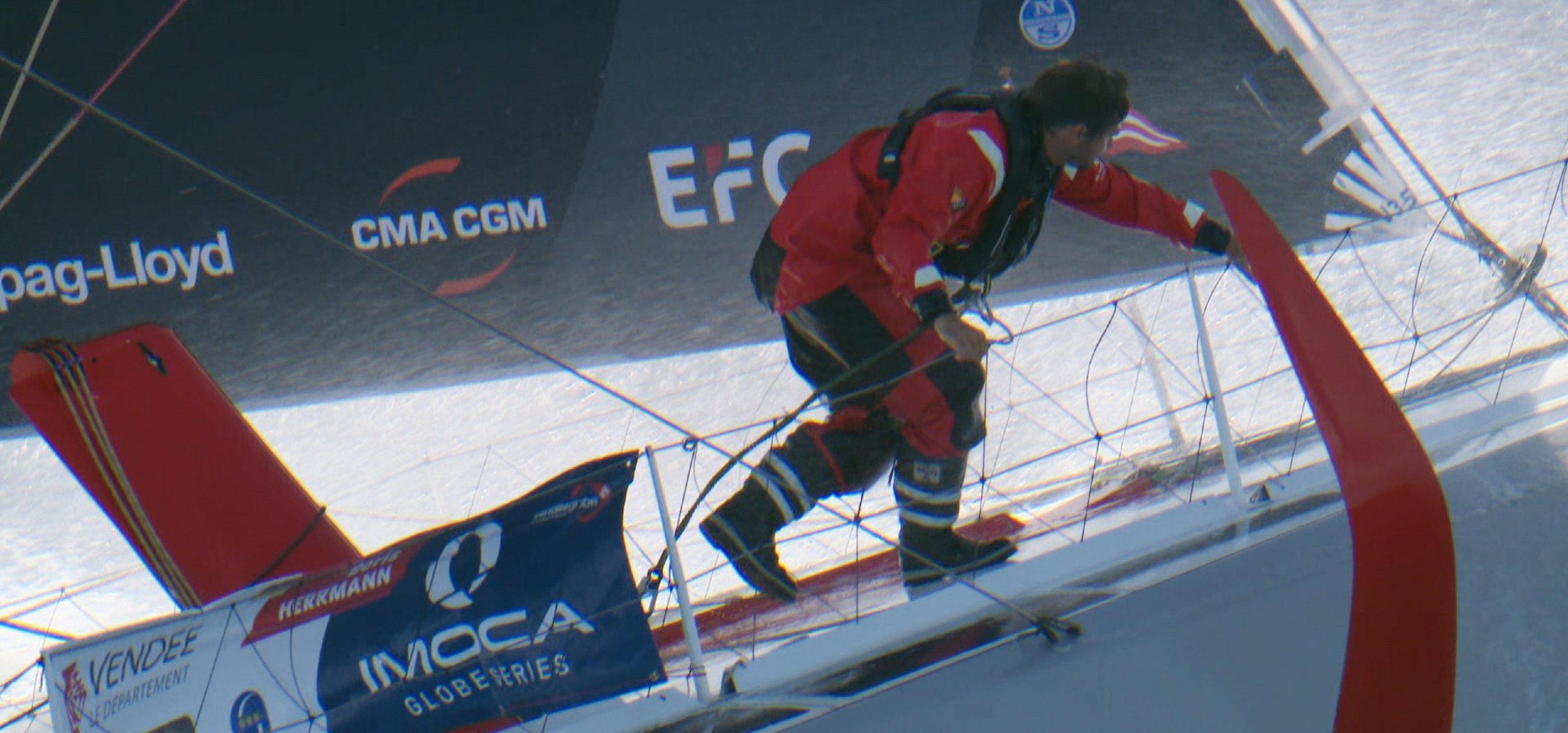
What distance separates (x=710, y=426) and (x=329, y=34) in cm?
81

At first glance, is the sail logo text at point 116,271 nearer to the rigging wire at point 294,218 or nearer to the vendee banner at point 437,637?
the rigging wire at point 294,218

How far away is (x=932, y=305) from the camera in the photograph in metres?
1.22

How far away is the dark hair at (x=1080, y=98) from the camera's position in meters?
1.27

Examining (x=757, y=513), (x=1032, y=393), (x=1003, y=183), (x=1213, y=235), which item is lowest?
(x=1032, y=393)

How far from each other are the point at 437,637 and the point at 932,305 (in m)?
0.58

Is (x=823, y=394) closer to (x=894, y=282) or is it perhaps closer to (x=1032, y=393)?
(x=894, y=282)

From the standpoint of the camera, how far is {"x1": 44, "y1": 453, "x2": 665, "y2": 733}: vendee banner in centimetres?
122

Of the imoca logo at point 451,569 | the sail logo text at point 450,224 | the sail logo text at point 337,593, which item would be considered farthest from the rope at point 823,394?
the sail logo text at point 450,224

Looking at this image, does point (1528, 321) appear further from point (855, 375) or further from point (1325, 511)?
point (855, 375)

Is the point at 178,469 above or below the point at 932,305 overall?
below

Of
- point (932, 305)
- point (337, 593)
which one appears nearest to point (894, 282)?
point (932, 305)

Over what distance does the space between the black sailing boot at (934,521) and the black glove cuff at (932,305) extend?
0.23 metres

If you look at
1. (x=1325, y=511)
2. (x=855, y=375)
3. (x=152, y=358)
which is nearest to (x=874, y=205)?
(x=855, y=375)

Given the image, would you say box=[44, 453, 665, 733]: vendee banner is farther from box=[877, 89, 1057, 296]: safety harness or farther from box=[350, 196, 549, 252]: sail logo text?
box=[350, 196, 549, 252]: sail logo text
